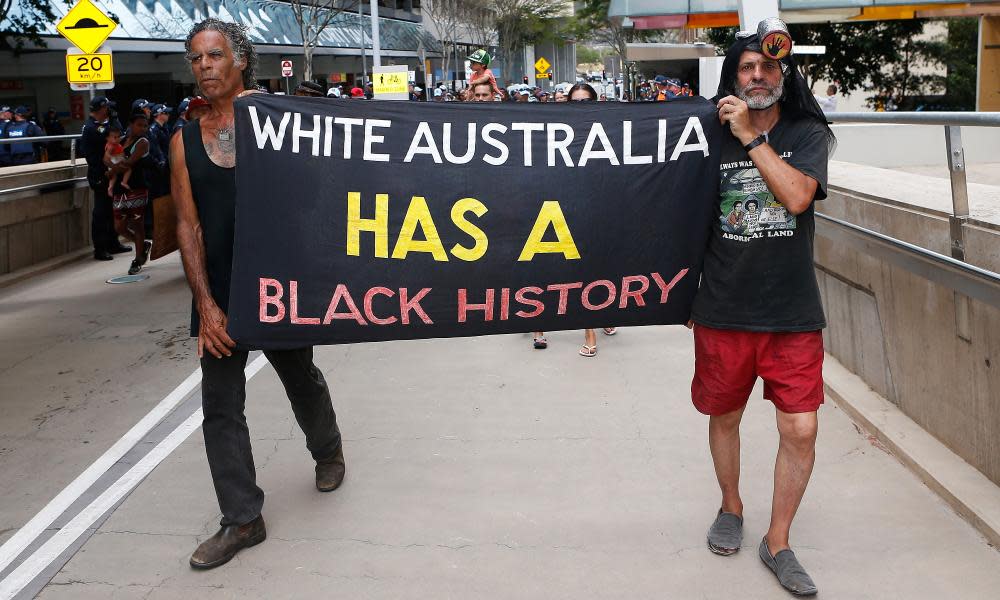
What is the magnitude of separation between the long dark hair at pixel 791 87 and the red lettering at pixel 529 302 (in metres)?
1.03

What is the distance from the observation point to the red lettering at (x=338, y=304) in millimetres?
4172

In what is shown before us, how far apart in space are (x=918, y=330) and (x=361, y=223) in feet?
9.60

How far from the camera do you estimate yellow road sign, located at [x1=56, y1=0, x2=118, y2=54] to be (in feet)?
48.4

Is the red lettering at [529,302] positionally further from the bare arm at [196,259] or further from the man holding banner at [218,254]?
the bare arm at [196,259]

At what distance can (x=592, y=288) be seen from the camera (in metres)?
4.24

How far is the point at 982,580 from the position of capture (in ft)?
13.2

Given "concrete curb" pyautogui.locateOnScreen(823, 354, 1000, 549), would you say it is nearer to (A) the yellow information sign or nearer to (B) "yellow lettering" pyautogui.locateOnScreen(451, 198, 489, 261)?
(B) "yellow lettering" pyautogui.locateOnScreen(451, 198, 489, 261)

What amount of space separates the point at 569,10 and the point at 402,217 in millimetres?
93388

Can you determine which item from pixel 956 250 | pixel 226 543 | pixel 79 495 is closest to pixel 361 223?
pixel 226 543

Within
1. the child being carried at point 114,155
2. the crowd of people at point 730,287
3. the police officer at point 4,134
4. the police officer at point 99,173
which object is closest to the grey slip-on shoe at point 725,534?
the crowd of people at point 730,287

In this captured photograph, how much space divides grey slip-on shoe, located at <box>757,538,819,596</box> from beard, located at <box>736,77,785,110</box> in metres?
1.63

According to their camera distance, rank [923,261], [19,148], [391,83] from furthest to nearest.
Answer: [391,83]
[19,148]
[923,261]

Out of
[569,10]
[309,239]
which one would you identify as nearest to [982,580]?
[309,239]

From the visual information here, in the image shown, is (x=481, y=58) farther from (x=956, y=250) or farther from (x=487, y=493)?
(x=956, y=250)
